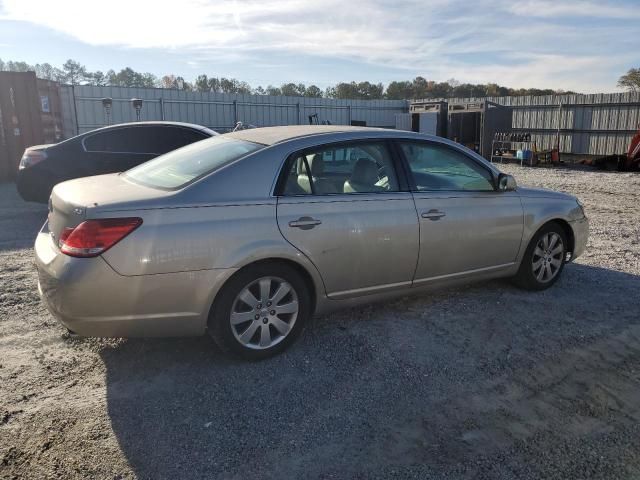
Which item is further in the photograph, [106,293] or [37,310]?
[37,310]

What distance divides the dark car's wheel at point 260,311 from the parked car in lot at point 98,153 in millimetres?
5309

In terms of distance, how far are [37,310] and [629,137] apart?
21.0 m

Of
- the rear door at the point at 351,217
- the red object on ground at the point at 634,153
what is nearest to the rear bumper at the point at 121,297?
the rear door at the point at 351,217

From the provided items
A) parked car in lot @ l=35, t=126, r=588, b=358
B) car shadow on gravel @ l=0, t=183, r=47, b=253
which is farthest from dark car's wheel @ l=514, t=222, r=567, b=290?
car shadow on gravel @ l=0, t=183, r=47, b=253

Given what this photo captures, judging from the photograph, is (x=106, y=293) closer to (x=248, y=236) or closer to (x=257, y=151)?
(x=248, y=236)

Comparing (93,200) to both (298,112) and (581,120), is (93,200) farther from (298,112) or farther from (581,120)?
(581,120)

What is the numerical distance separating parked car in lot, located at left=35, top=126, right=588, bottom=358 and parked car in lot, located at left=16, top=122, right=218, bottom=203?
4.36 metres

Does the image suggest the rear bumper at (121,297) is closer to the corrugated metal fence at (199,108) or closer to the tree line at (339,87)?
the corrugated metal fence at (199,108)

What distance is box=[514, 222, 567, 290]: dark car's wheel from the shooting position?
505 centimetres

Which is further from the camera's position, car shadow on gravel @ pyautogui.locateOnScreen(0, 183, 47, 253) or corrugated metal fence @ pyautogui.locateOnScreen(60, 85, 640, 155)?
corrugated metal fence @ pyautogui.locateOnScreen(60, 85, 640, 155)

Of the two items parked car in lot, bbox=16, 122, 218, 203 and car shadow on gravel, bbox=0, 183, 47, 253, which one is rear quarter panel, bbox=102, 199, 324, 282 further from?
parked car in lot, bbox=16, 122, 218, 203

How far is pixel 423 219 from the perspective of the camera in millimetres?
4215

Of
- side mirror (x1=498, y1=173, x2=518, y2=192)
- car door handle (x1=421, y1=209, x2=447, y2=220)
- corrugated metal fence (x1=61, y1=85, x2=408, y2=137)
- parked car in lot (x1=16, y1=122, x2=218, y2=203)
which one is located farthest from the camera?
corrugated metal fence (x1=61, y1=85, x2=408, y2=137)

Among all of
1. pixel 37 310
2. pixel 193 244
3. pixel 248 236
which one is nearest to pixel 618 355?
pixel 248 236
